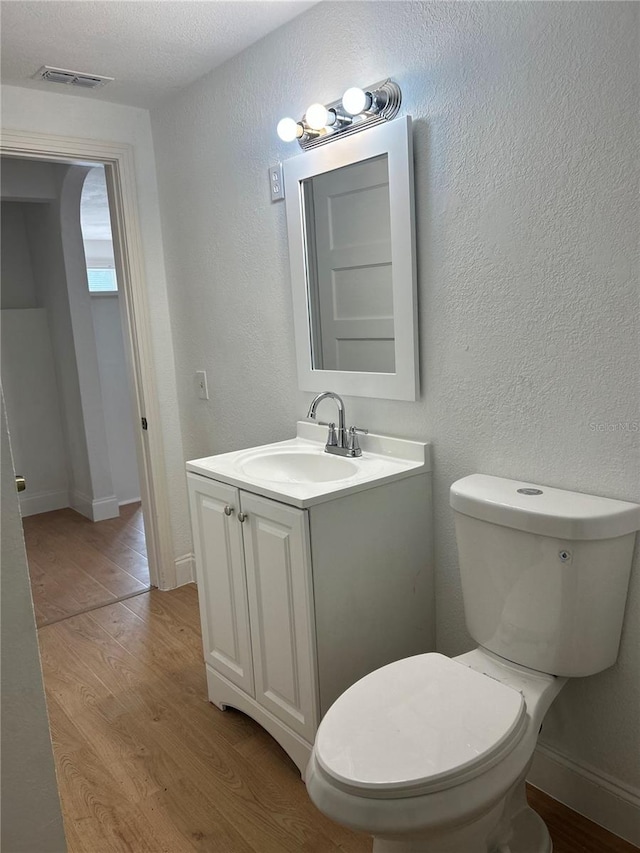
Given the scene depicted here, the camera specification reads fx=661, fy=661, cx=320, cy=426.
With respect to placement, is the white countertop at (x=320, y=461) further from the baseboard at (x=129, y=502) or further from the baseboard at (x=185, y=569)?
the baseboard at (x=129, y=502)

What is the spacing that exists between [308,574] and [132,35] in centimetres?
178

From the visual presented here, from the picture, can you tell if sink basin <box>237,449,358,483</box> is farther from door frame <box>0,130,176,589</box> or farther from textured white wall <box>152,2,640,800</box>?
door frame <box>0,130,176,589</box>

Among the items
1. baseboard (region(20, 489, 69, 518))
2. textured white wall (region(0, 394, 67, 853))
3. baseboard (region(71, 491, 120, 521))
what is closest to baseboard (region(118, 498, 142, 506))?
baseboard (region(71, 491, 120, 521))

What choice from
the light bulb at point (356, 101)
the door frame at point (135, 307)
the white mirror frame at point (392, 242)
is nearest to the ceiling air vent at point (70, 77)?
the door frame at point (135, 307)

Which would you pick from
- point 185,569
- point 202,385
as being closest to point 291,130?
point 202,385

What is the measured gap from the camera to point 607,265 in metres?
1.47

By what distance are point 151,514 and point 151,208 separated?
1394mm

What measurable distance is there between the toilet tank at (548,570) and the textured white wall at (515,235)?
8cm

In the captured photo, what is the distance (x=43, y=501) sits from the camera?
178 inches

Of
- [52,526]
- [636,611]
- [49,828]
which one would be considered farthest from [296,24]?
[52,526]

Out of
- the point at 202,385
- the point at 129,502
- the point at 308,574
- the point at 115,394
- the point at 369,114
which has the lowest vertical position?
the point at 129,502

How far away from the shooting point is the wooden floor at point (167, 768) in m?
1.67

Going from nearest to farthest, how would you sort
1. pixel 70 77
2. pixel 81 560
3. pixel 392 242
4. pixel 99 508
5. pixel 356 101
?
1. pixel 356 101
2. pixel 392 242
3. pixel 70 77
4. pixel 81 560
5. pixel 99 508

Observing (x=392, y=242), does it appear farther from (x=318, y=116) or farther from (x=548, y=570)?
(x=548, y=570)
